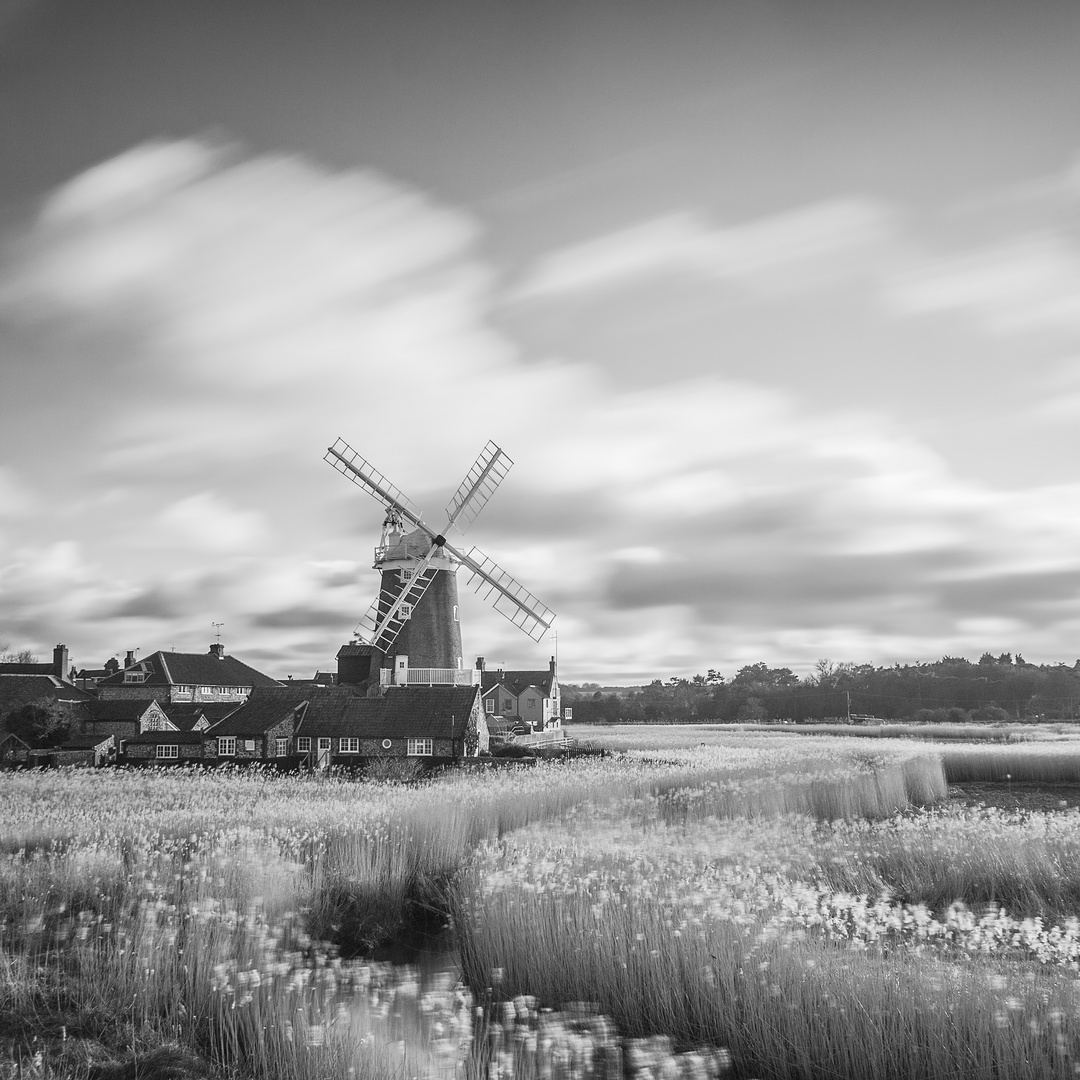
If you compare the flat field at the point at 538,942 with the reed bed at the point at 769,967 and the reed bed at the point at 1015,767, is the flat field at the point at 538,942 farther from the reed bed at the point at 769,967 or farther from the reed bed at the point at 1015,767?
the reed bed at the point at 1015,767

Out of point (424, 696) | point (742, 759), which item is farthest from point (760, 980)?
point (424, 696)

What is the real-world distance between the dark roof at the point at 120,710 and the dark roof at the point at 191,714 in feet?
3.94

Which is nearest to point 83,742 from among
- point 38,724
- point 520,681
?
point 38,724

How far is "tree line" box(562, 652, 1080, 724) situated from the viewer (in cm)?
8975

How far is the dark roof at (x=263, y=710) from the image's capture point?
128 feet

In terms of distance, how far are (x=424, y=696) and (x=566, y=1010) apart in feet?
100

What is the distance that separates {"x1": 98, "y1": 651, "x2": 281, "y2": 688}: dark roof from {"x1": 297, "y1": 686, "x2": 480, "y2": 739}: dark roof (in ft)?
109

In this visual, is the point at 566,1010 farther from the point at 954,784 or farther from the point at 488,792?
the point at 954,784

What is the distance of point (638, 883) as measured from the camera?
31.7 feet

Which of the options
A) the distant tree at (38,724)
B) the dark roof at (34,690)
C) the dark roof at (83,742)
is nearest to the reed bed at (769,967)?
the dark roof at (83,742)

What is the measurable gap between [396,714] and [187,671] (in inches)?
1621

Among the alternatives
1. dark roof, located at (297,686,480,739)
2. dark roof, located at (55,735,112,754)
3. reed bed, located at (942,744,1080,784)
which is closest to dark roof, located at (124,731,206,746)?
dark roof, located at (55,735,112,754)

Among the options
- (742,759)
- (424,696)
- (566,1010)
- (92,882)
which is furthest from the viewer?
(424,696)

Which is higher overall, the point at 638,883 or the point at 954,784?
the point at 638,883
